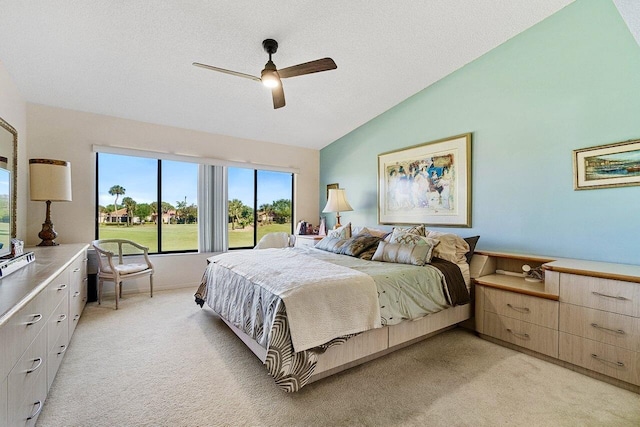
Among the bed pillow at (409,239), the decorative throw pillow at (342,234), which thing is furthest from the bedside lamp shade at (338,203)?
the bed pillow at (409,239)

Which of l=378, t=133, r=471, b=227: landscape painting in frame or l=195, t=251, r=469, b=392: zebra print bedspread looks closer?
l=195, t=251, r=469, b=392: zebra print bedspread

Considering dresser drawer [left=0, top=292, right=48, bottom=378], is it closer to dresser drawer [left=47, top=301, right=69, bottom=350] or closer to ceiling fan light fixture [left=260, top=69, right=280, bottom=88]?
dresser drawer [left=47, top=301, right=69, bottom=350]

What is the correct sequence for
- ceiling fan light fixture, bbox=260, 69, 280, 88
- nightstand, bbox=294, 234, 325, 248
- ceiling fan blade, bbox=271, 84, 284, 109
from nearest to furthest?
A: ceiling fan light fixture, bbox=260, 69, 280, 88 → ceiling fan blade, bbox=271, 84, 284, 109 → nightstand, bbox=294, 234, 325, 248

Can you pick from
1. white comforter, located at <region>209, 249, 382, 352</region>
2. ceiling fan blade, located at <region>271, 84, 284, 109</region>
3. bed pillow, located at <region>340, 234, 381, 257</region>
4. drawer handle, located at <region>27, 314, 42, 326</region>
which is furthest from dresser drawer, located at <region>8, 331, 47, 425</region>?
bed pillow, located at <region>340, 234, 381, 257</region>

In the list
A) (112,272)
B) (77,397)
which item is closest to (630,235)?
(77,397)

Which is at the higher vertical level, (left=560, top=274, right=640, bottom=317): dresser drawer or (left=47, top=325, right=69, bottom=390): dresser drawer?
(left=560, top=274, right=640, bottom=317): dresser drawer

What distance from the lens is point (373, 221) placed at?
4742 millimetres

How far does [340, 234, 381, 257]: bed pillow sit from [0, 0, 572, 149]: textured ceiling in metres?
2.01

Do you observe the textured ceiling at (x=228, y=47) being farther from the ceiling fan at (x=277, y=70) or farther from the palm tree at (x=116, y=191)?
the palm tree at (x=116, y=191)

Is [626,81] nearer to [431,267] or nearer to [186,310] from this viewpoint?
[431,267]

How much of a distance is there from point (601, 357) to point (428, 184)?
2.39 m

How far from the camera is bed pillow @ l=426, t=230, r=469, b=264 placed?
9.87ft

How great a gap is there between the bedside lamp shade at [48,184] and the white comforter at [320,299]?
8.30 ft

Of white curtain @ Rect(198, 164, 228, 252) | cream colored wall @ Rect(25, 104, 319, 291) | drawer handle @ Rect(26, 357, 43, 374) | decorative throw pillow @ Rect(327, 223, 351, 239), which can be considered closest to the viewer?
drawer handle @ Rect(26, 357, 43, 374)
